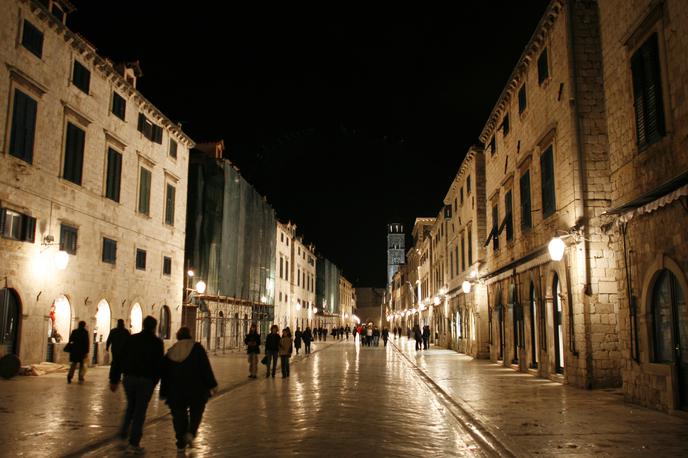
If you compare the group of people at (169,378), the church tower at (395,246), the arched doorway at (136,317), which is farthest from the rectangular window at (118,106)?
the church tower at (395,246)

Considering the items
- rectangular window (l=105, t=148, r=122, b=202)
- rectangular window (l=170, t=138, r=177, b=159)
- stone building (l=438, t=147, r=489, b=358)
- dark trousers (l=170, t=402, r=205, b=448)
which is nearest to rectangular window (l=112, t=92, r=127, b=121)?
rectangular window (l=105, t=148, r=122, b=202)

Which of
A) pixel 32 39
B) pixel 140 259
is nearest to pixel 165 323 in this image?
pixel 140 259

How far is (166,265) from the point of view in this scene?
30.3m

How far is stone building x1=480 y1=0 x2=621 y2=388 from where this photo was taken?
16.0 metres

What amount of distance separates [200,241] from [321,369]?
13.8m

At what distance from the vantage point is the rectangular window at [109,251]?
24156 mm

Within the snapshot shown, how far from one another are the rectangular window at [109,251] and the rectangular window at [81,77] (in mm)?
5902

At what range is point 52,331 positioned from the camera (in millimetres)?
21375

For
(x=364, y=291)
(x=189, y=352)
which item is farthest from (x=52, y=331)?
(x=364, y=291)

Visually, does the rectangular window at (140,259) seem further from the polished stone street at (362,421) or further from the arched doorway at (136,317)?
the polished stone street at (362,421)

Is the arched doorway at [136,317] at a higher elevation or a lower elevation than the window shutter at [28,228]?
lower

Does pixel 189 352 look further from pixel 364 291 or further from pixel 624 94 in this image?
pixel 364 291

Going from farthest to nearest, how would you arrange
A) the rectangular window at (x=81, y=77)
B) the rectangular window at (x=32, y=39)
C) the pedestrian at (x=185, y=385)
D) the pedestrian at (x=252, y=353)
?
the rectangular window at (x=81, y=77) → the pedestrian at (x=252, y=353) → the rectangular window at (x=32, y=39) → the pedestrian at (x=185, y=385)

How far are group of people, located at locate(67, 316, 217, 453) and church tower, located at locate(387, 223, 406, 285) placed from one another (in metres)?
137
